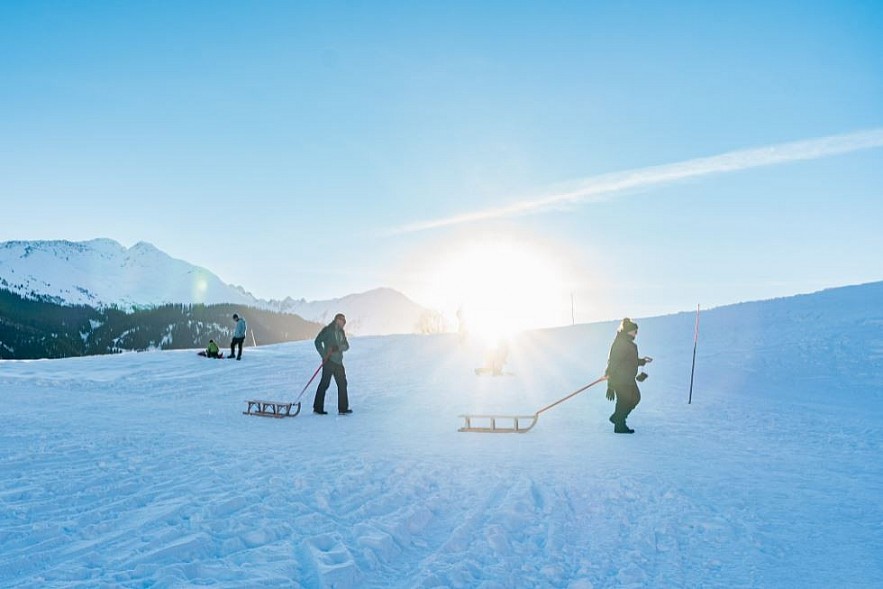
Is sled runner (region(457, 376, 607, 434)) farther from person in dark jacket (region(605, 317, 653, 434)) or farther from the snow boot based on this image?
the snow boot

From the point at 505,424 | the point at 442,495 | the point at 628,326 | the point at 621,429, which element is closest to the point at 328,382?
the point at 505,424

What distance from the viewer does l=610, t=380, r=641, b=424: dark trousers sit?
1031 centimetres

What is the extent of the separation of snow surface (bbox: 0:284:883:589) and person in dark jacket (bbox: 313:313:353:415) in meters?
0.61

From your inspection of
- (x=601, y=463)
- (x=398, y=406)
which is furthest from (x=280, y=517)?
(x=398, y=406)

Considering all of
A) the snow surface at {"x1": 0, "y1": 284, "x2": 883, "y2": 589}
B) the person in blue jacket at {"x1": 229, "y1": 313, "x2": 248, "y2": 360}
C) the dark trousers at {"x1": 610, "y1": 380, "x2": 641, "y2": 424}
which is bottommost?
the snow surface at {"x1": 0, "y1": 284, "x2": 883, "y2": 589}

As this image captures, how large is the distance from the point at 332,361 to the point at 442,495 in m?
7.32

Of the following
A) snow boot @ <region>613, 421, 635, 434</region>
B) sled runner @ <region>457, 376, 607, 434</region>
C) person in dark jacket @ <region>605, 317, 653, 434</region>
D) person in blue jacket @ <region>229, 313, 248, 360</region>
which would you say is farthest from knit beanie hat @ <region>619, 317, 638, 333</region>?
person in blue jacket @ <region>229, 313, 248, 360</region>

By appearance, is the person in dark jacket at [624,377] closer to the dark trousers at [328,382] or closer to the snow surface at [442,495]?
A: the snow surface at [442,495]

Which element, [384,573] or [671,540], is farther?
[671,540]

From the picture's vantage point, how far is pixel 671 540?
5.01 metres

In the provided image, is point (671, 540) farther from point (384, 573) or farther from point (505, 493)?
point (384, 573)

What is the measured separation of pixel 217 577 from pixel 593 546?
313 centimetres

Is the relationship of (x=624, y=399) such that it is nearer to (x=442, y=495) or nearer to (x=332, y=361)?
(x=442, y=495)

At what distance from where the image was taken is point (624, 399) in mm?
10375
